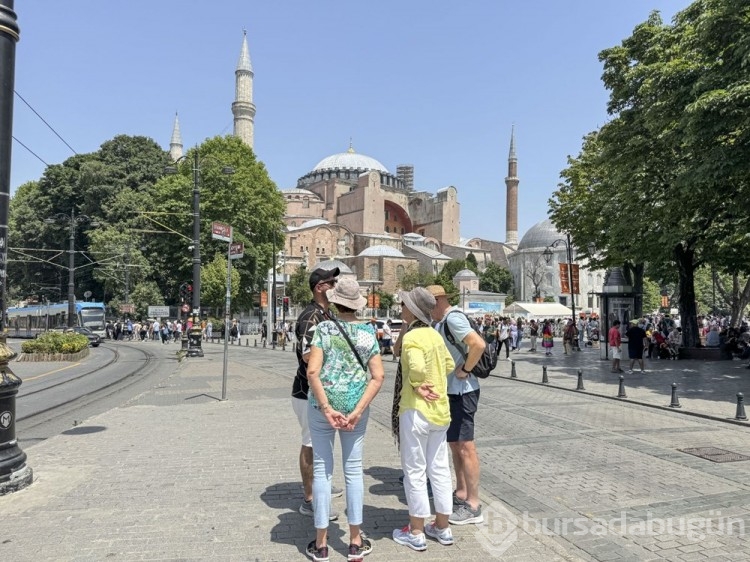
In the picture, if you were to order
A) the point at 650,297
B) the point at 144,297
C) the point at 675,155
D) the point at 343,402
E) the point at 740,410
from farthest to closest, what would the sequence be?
the point at 650,297, the point at 144,297, the point at 675,155, the point at 740,410, the point at 343,402

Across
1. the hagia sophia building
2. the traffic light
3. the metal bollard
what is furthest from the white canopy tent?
the metal bollard

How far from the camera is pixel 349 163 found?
115 meters

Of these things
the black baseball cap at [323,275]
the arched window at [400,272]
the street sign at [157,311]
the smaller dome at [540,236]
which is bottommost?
the black baseball cap at [323,275]

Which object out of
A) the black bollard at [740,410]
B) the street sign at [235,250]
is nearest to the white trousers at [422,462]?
the street sign at [235,250]

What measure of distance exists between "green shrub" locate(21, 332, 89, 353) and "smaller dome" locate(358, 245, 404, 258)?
6777 centimetres

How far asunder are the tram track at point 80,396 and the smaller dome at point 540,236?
7882 cm

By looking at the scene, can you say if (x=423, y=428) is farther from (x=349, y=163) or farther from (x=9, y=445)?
(x=349, y=163)

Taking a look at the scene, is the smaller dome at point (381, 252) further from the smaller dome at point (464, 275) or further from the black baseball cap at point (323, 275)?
the black baseball cap at point (323, 275)

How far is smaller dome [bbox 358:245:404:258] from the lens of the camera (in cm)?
8869

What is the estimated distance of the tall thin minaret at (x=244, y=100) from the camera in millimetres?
72125

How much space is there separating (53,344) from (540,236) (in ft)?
263

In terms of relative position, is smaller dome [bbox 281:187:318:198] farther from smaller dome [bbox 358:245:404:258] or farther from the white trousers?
the white trousers

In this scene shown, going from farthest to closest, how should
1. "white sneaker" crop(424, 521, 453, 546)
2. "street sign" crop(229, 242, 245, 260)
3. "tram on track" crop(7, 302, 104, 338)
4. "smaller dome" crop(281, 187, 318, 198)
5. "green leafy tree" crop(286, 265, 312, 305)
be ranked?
1. "smaller dome" crop(281, 187, 318, 198)
2. "green leafy tree" crop(286, 265, 312, 305)
3. "tram on track" crop(7, 302, 104, 338)
4. "street sign" crop(229, 242, 245, 260)
5. "white sneaker" crop(424, 521, 453, 546)

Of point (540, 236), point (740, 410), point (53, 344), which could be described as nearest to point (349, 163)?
point (540, 236)
